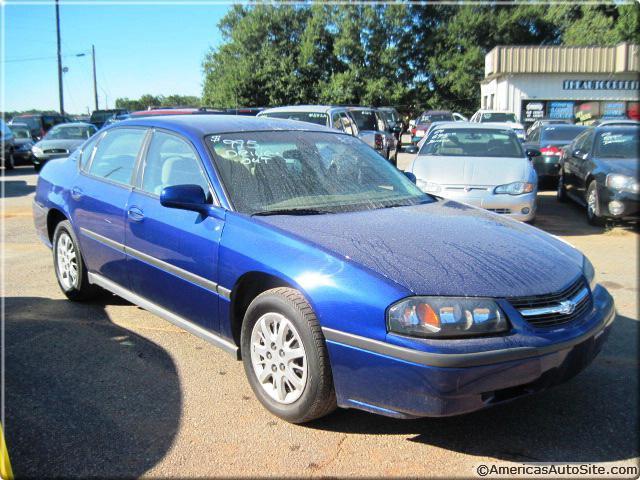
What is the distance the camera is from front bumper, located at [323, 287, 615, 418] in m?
2.69

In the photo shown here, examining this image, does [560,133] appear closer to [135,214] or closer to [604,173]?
[604,173]

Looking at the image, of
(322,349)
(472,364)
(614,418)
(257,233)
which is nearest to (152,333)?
(257,233)

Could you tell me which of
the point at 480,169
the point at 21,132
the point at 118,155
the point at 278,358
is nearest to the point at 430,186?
the point at 480,169

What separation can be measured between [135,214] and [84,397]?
1.27 m

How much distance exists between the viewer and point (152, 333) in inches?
181

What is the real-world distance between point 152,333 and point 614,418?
3.14 metres

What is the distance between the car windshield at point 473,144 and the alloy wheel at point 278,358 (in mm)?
6389

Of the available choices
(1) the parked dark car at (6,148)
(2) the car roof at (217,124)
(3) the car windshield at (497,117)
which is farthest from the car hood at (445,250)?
(3) the car windshield at (497,117)

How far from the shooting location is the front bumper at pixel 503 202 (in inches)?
310

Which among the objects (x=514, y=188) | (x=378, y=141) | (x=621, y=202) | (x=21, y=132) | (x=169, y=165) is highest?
(x=21, y=132)

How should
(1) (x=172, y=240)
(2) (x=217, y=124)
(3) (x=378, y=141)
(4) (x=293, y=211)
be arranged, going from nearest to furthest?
(4) (x=293, y=211) → (1) (x=172, y=240) → (2) (x=217, y=124) → (3) (x=378, y=141)

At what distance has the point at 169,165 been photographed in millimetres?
4246

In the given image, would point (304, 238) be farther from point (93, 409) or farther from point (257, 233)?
point (93, 409)

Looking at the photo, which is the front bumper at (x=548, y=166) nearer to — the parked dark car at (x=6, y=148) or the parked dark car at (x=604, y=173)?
the parked dark car at (x=604, y=173)
